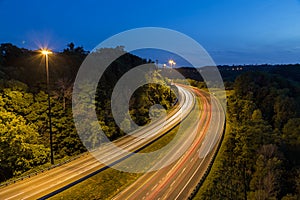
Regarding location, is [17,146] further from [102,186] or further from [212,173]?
[212,173]

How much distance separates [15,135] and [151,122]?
→ 923 inches

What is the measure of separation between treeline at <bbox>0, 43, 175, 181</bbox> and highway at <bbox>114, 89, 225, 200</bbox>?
32.9 feet

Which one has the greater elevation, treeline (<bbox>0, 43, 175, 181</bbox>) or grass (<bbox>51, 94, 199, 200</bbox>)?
treeline (<bbox>0, 43, 175, 181</bbox>)

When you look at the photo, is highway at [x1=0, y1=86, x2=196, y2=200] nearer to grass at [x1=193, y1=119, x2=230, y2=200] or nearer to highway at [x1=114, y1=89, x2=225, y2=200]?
highway at [x1=114, y1=89, x2=225, y2=200]

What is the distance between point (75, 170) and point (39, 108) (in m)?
9.28

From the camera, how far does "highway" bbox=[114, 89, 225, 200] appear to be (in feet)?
68.3

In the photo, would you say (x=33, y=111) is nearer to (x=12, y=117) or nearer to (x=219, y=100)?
(x=12, y=117)

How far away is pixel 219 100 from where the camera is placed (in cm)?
6950

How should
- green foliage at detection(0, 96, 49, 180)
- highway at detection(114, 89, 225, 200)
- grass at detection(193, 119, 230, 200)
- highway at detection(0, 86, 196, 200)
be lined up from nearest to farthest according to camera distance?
1. highway at detection(0, 86, 196, 200)
2. highway at detection(114, 89, 225, 200)
3. green foliage at detection(0, 96, 49, 180)
4. grass at detection(193, 119, 230, 200)

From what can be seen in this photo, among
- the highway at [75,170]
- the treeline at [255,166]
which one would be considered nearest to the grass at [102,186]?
the highway at [75,170]

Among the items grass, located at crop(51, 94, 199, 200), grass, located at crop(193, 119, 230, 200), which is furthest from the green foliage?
grass, located at crop(193, 119, 230, 200)

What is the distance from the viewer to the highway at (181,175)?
20828 millimetres

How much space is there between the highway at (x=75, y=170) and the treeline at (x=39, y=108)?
9.02ft

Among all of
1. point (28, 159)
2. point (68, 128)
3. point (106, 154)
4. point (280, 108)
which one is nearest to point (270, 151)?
point (106, 154)
